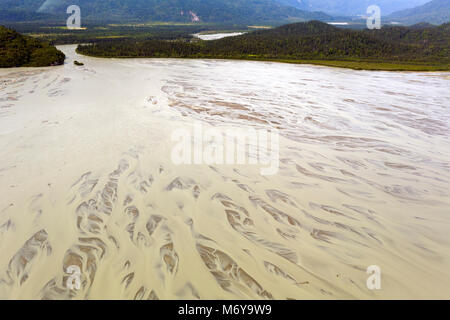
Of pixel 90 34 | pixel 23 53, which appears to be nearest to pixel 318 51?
pixel 23 53

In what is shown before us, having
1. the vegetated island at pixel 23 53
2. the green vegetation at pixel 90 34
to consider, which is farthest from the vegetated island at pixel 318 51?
the green vegetation at pixel 90 34

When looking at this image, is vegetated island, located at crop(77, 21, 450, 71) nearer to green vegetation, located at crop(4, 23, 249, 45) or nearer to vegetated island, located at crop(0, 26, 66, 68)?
vegetated island, located at crop(0, 26, 66, 68)

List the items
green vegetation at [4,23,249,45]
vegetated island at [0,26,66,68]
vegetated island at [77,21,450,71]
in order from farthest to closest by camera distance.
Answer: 1. green vegetation at [4,23,249,45]
2. vegetated island at [77,21,450,71]
3. vegetated island at [0,26,66,68]

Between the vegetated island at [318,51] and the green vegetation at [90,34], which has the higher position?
the green vegetation at [90,34]

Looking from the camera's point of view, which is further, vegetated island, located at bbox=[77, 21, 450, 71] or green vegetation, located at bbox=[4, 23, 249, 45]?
green vegetation, located at bbox=[4, 23, 249, 45]

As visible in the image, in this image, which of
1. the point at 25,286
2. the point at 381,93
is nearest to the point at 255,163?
the point at 25,286

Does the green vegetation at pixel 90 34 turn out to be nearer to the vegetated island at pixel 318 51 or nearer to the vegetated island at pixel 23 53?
the vegetated island at pixel 318 51

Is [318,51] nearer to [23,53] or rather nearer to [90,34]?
[23,53]

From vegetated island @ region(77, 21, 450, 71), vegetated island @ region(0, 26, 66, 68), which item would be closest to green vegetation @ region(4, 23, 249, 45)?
vegetated island @ region(77, 21, 450, 71)

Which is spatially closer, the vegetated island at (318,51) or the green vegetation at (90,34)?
the vegetated island at (318,51)
